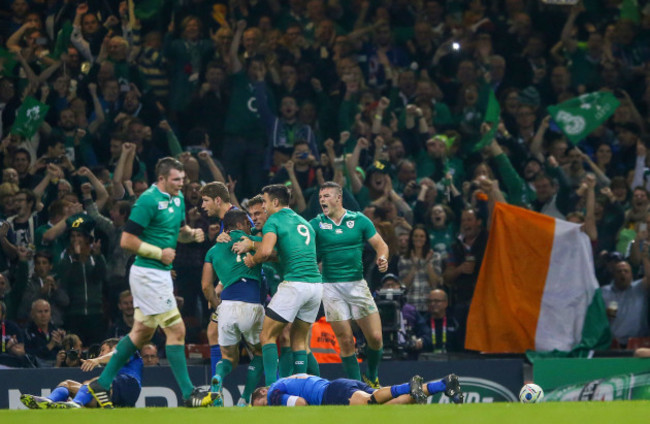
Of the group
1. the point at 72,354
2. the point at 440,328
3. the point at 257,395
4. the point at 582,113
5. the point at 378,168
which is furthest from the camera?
the point at 582,113

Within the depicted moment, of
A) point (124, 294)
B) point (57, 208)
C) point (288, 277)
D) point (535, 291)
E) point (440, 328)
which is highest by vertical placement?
point (57, 208)

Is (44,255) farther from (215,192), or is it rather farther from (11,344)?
(215,192)

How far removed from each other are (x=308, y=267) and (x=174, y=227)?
67.2 inches

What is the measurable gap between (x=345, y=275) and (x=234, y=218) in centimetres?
151

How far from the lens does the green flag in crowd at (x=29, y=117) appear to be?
17.1m

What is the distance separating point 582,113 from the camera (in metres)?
18.6

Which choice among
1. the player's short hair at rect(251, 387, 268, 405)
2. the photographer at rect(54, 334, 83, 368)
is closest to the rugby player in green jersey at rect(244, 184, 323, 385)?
the player's short hair at rect(251, 387, 268, 405)

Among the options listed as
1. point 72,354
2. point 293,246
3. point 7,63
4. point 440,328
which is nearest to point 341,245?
point 293,246

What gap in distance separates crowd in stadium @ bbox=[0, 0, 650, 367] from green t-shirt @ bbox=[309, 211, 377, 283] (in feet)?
5.44

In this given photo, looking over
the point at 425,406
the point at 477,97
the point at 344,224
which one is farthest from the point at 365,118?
the point at 425,406

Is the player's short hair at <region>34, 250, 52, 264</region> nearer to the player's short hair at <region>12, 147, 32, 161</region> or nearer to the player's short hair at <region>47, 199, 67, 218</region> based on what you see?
the player's short hair at <region>47, 199, 67, 218</region>

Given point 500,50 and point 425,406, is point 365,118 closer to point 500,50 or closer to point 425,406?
point 500,50

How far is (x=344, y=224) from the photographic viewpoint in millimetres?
13281

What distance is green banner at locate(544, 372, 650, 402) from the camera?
49.0 feet
